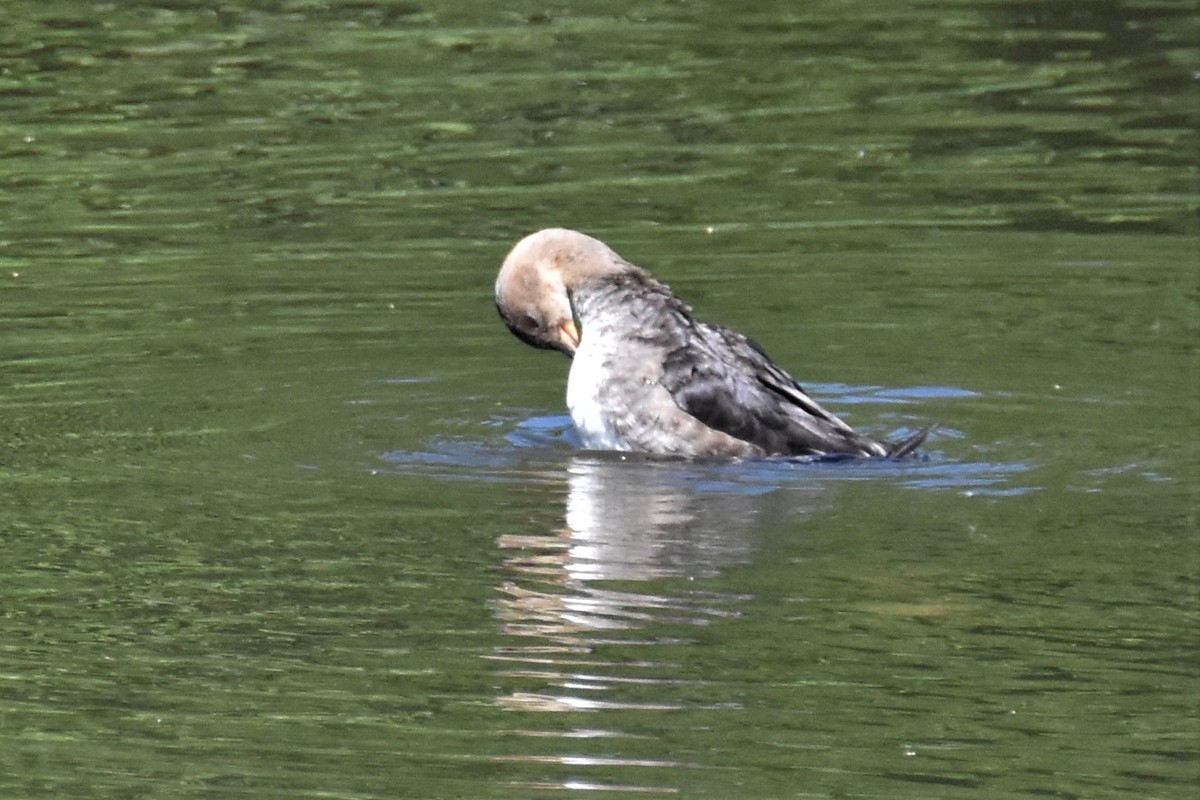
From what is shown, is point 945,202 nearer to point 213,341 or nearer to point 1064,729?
point 213,341

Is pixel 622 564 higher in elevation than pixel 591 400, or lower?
lower

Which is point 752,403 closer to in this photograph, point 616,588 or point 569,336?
point 569,336

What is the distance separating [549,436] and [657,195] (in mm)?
4845

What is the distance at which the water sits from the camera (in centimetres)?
699

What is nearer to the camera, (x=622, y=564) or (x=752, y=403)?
(x=622, y=564)

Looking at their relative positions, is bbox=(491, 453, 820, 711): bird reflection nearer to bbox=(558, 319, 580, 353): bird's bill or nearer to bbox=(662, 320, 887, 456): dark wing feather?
bbox=(662, 320, 887, 456): dark wing feather

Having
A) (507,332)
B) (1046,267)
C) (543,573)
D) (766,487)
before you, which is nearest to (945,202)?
(1046,267)

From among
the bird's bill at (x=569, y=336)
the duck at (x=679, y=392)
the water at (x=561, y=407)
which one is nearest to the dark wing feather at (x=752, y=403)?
the duck at (x=679, y=392)

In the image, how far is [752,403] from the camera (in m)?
9.73

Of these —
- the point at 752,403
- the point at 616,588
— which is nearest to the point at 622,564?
the point at 616,588

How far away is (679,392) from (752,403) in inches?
11.2

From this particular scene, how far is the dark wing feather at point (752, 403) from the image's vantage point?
9.67 metres

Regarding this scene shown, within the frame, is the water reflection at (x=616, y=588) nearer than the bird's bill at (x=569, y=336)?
Yes

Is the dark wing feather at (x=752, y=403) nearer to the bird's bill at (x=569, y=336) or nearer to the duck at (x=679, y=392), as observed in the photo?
the duck at (x=679, y=392)
